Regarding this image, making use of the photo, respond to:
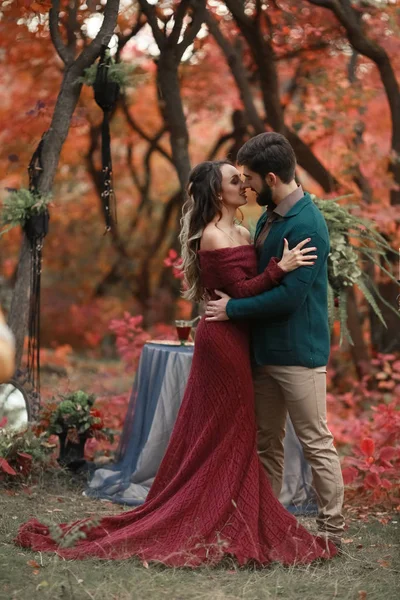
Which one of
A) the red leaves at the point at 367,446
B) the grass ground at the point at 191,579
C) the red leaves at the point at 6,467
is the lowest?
the grass ground at the point at 191,579

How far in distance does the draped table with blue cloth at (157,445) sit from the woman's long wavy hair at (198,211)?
119 centimetres

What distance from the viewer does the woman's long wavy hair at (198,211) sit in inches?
165

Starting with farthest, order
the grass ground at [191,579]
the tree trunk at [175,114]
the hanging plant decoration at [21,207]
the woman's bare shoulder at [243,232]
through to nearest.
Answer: the tree trunk at [175,114] → the hanging plant decoration at [21,207] → the woman's bare shoulder at [243,232] → the grass ground at [191,579]

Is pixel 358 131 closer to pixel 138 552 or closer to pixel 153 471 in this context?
pixel 153 471

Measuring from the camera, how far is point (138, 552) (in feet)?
12.7

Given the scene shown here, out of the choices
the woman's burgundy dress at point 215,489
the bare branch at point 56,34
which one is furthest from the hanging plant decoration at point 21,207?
the woman's burgundy dress at point 215,489

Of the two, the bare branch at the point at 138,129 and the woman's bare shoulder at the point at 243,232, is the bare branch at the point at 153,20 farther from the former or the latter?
the bare branch at the point at 138,129

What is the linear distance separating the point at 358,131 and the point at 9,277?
24.8 feet

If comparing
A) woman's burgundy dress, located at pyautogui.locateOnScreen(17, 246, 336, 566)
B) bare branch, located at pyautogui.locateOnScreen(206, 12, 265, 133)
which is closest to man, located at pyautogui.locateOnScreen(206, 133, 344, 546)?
woman's burgundy dress, located at pyautogui.locateOnScreen(17, 246, 336, 566)

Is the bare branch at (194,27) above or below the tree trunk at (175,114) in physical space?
above

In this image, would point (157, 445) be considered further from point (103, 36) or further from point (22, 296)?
point (103, 36)

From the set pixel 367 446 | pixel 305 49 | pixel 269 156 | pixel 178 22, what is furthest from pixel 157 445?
pixel 305 49

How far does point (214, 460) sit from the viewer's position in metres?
4.10

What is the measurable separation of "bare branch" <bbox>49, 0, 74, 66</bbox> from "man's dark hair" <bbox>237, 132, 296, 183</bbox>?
2.48 m
